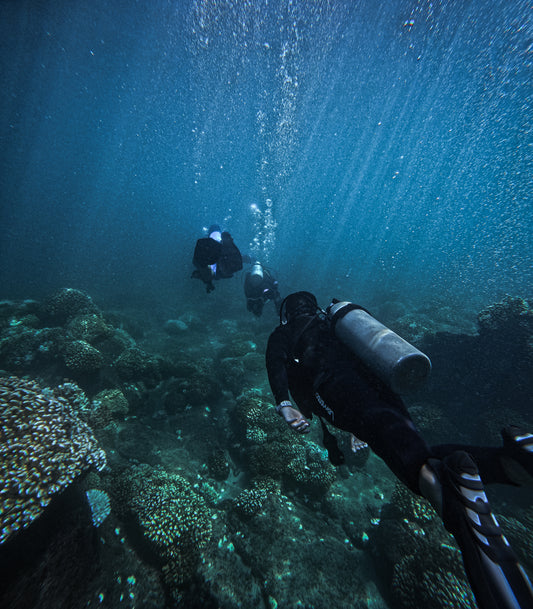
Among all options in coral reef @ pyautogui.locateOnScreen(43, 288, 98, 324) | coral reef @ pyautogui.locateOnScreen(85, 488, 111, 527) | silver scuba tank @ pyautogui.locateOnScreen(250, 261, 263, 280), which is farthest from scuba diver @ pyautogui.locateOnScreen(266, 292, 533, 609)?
coral reef @ pyautogui.locateOnScreen(43, 288, 98, 324)

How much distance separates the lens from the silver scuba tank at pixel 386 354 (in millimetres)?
2494

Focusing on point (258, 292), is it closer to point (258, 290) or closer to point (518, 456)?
point (258, 290)

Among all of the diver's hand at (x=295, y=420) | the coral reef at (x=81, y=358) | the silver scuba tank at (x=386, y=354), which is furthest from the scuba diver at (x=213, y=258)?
the diver's hand at (x=295, y=420)

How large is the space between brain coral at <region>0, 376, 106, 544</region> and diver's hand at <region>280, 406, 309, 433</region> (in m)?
4.91

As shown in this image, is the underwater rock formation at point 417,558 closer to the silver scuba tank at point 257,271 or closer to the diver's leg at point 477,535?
the diver's leg at point 477,535

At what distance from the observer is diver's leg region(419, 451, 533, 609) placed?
124 centimetres

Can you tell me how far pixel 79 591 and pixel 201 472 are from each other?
2.81m

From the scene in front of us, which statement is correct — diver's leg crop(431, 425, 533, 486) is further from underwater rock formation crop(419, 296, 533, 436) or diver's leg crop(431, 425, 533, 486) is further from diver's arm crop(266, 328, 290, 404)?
underwater rock formation crop(419, 296, 533, 436)

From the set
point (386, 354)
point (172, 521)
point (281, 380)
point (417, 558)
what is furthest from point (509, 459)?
point (172, 521)

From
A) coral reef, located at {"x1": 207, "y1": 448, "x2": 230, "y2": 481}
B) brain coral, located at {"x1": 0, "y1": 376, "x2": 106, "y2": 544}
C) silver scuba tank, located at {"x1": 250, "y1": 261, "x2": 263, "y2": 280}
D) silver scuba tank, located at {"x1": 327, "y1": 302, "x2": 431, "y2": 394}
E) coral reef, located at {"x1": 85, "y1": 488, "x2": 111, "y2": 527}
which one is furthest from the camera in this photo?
silver scuba tank, located at {"x1": 250, "y1": 261, "x2": 263, "y2": 280}

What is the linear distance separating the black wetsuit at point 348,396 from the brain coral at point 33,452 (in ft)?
15.9

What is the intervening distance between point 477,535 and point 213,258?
7740 mm

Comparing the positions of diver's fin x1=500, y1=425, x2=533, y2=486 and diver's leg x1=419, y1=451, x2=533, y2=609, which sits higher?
diver's fin x1=500, y1=425, x2=533, y2=486

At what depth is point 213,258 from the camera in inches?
315
